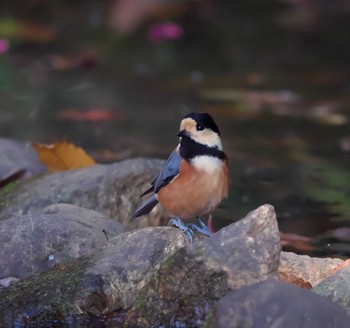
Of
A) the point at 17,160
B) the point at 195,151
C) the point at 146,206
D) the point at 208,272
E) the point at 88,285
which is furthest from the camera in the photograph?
the point at 17,160

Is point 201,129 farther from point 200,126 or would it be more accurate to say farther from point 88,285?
point 88,285

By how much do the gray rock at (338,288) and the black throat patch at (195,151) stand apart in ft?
2.76

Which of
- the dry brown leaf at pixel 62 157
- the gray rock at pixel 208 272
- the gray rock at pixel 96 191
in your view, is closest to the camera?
the gray rock at pixel 208 272

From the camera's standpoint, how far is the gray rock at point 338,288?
3850 mm

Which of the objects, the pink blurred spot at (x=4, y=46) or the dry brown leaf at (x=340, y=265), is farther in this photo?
the pink blurred spot at (x=4, y=46)

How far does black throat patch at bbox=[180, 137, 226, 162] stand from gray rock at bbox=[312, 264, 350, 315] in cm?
84

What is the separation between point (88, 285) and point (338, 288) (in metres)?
0.94

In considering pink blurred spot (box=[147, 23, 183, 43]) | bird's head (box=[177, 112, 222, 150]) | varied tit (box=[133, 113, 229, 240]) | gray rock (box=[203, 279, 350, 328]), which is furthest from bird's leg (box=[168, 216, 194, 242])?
pink blurred spot (box=[147, 23, 183, 43])

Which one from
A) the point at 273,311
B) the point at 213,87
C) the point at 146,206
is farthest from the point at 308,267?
the point at 213,87

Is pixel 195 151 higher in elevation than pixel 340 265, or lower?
higher

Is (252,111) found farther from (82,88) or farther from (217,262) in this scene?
(217,262)

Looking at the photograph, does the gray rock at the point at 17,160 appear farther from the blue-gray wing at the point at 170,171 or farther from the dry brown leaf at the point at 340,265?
the dry brown leaf at the point at 340,265

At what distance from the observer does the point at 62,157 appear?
605cm

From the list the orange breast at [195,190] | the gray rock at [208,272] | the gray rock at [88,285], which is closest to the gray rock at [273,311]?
the gray rock at [208,272]
